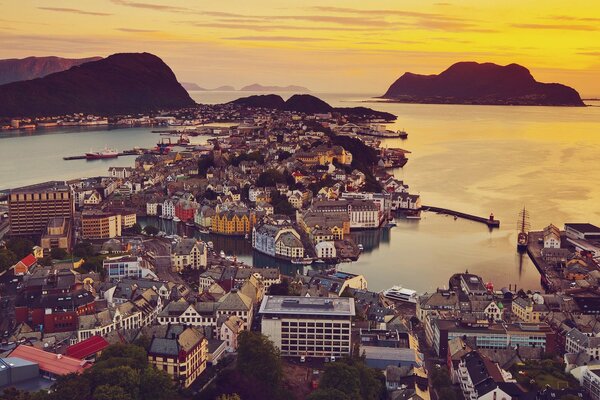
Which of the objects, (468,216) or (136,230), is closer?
(136,230)

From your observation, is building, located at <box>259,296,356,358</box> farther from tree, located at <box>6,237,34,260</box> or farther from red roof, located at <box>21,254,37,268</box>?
tree, located at <box>6,237,34,260</box>

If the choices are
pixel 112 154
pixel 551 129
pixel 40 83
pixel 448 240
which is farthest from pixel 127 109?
pixel 448 240

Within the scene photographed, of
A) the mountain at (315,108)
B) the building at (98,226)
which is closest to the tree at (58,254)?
the building at (98,226)

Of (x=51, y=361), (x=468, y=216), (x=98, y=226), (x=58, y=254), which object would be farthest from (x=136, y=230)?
(x=468, y=216)

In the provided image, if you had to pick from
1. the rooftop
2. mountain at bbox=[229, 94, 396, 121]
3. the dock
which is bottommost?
the dock

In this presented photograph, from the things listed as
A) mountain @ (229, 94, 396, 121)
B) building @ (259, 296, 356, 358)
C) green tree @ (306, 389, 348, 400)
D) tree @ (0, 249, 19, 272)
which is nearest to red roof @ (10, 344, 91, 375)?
building @ (259, 296, 356, 358)

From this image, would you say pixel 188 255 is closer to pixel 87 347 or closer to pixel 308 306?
pixel 308 306
